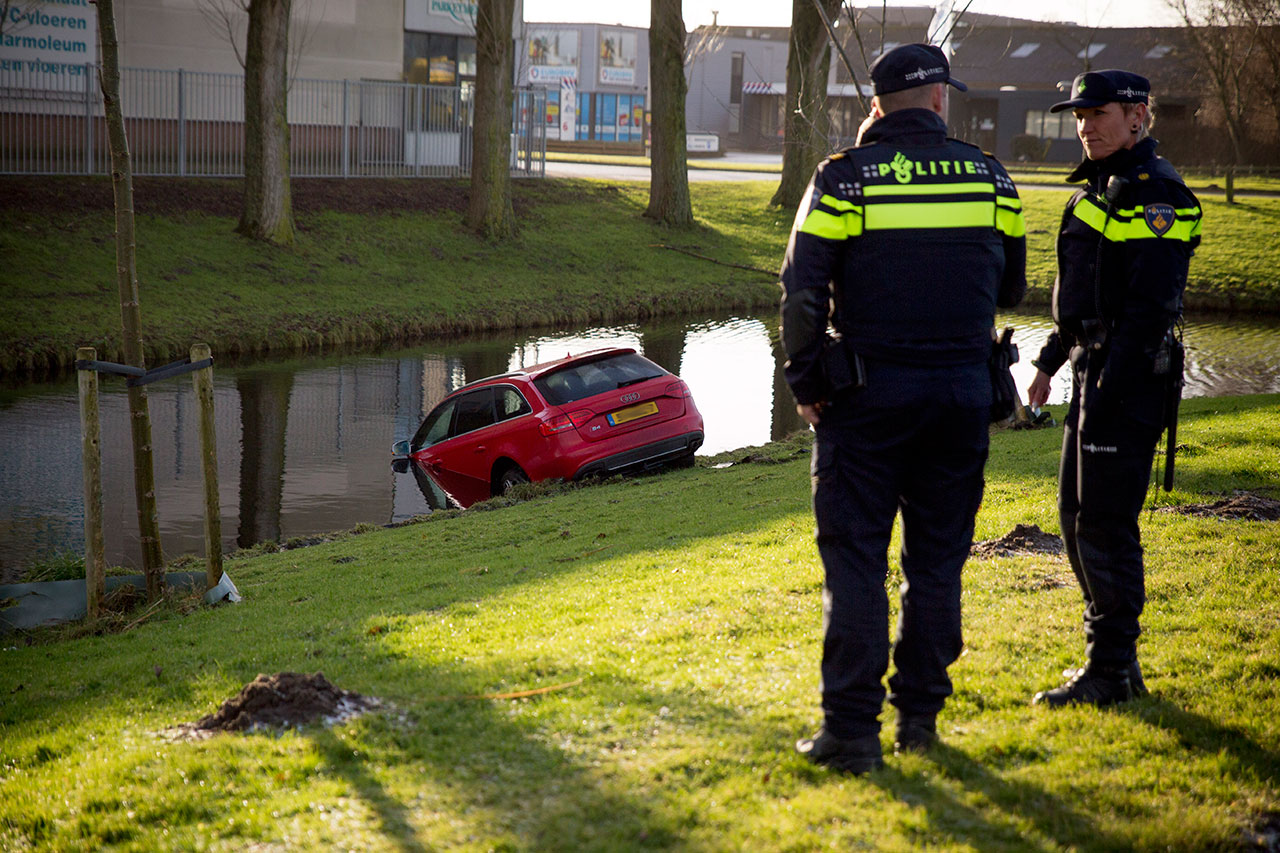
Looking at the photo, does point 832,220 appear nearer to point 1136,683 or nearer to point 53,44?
point 1136,683

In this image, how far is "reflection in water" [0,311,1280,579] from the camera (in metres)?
11.4

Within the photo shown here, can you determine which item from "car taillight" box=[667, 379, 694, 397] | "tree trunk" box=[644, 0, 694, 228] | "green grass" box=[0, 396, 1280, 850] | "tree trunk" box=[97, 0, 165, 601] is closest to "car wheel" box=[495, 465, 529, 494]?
"car taillight" box=[667, 379, 694, 397]

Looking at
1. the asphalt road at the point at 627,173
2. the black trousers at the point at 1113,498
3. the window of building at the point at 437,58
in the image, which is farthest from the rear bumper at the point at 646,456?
the asphalt road at the point at 627,173

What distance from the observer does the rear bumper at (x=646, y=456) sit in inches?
466

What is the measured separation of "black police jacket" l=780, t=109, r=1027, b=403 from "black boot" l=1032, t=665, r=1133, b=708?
136 cm

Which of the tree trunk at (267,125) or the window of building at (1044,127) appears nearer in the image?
the tree trunk at (267,125)

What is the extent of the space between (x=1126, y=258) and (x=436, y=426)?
971cm

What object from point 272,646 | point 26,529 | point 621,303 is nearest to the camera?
point 272,646

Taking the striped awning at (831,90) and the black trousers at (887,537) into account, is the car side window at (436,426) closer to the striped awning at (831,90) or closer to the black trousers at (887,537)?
the black trousers at (887,537)

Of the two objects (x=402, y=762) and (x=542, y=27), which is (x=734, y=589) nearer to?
(x=402, y=762)

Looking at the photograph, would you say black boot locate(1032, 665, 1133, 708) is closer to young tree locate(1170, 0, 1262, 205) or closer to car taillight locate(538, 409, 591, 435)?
car taillight locate(538, 409, 591, 435)

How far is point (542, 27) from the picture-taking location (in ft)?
238

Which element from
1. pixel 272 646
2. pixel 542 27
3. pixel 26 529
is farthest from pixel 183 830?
pixel 542 27

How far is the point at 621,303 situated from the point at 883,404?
76.3 feet
